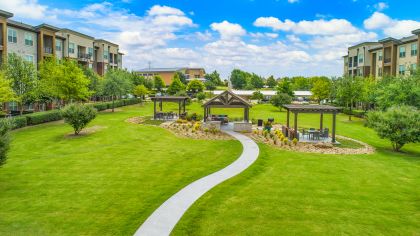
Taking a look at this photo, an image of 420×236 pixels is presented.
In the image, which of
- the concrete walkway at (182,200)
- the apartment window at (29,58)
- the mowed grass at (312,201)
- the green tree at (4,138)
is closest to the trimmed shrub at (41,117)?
the apartment window at (29,58)

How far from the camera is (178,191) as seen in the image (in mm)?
15539

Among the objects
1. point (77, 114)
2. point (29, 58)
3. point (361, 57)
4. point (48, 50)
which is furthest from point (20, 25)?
point (361, 57)

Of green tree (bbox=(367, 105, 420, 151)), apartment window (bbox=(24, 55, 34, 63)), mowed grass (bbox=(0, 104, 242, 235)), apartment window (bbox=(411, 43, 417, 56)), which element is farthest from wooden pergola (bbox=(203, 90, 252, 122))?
apartment window (bbox=(411, 43, 417, 56))

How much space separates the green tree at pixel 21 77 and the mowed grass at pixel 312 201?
28971mm

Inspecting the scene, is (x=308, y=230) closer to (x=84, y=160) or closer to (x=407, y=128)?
(x=84, y=160)

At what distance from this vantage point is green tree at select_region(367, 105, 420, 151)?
26.0 meters

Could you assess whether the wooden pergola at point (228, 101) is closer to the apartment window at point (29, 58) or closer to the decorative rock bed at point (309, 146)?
the decorative rock bed at point (309, 146)

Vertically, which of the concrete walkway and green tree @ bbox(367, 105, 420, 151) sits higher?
green tree @ bbox(367, 105, 420, 151)

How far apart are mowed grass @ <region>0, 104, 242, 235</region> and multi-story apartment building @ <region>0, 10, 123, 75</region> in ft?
67.7

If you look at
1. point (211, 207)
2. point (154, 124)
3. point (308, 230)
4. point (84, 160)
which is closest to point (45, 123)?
point (154, 124)

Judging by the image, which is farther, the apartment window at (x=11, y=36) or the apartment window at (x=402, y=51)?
the apartment window at (x=402, y=51)

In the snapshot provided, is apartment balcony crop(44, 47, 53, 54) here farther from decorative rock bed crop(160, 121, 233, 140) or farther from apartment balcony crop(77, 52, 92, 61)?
decorative rock bed crop(160, 121, 233, 140)

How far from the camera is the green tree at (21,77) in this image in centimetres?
3619

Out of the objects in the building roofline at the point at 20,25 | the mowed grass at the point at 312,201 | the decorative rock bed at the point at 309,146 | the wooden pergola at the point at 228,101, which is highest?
the building roofline at the point at 20,25
